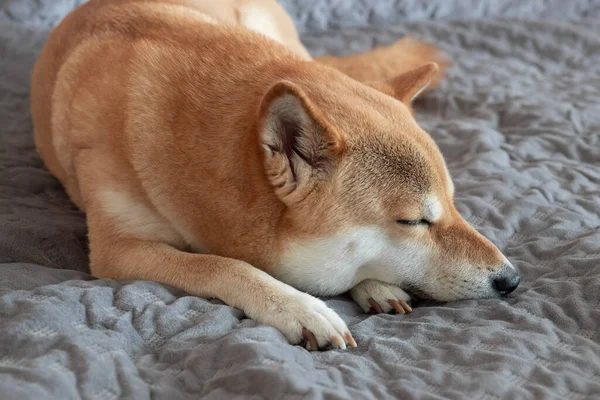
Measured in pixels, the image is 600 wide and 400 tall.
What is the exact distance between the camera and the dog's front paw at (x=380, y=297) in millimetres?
1549

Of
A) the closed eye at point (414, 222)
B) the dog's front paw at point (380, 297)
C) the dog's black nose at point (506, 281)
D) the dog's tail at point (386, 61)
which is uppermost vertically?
the dog's tail at point (386, 61)

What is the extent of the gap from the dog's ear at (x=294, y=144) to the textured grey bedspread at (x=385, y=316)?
0.29m

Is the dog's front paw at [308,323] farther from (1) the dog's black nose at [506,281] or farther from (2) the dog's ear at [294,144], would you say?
(1) the dog's black nose at [506,281]

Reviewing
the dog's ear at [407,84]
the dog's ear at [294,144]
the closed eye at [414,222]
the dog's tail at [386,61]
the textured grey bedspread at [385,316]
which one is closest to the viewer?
the textured grey bedspread at [385,316]

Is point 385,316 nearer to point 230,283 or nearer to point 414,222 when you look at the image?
point 414,222

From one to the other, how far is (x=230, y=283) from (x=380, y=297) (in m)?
0.34

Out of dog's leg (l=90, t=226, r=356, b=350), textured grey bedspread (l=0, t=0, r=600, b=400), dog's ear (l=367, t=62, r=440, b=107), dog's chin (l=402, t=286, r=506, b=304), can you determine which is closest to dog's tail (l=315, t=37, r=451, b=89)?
textured grey bedspread (l=0, t=0, r=600, b=400)

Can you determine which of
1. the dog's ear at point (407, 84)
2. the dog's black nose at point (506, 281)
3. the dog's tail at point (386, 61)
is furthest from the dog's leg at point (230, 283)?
the dog's tail at point (386, 61)

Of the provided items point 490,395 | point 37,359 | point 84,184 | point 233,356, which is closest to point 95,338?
point 37,359

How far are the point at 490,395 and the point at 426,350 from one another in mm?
189

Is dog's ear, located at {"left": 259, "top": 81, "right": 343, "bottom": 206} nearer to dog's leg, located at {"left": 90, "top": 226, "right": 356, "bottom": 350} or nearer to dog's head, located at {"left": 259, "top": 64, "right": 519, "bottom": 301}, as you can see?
dog's head, located at {"left": 259, "top": 64, "right": 519, "bottom": 301}

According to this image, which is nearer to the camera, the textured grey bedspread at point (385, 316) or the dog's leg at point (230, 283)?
the textured grey bedspread at point (385, 316)

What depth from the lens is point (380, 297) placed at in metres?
1.56

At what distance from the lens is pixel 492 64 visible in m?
3.11
